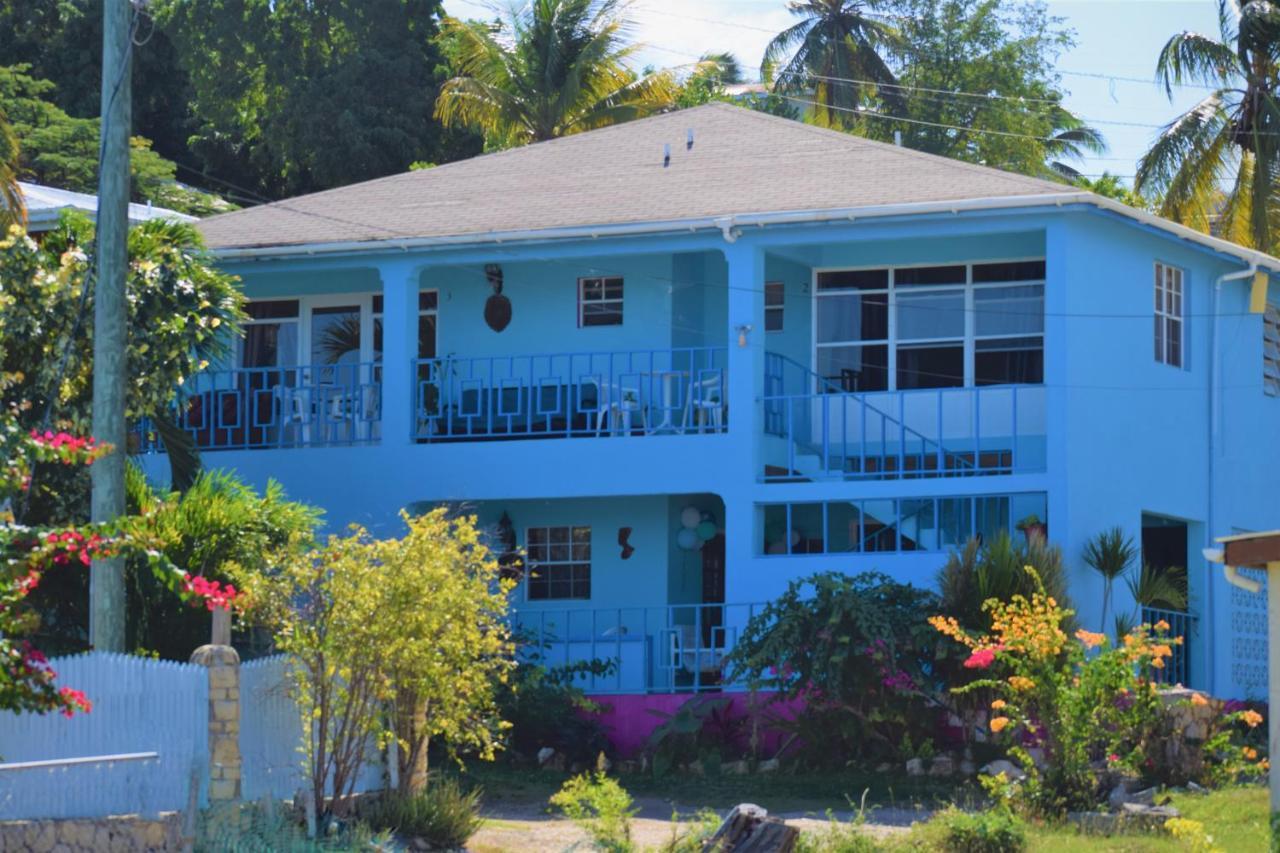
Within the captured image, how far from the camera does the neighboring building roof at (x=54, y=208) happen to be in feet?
81.7

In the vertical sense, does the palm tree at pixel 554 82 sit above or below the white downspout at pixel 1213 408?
above

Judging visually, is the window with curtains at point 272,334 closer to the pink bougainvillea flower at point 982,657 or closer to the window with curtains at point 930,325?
the window with curtains at point 930,325

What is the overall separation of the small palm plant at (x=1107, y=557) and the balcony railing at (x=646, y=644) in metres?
3.56

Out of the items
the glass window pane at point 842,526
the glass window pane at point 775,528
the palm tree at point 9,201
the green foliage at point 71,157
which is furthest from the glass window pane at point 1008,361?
the green foliage at point 71,157

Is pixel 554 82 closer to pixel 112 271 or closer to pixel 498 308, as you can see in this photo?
pixel 498 308

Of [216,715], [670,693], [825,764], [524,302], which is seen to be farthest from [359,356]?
[216,715]

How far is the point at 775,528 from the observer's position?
80.7 feet

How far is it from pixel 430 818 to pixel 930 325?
10482 millimetres

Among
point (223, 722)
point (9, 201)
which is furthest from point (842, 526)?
point (223, 722)

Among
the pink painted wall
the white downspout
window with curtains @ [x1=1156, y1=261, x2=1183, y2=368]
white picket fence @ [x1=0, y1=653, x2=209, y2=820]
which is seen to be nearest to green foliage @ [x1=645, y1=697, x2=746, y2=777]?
the pink painted wall

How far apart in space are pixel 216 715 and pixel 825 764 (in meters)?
7.03

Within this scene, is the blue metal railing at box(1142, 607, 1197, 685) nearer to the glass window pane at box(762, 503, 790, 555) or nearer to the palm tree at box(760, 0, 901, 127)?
the glass window pane at box(762, 503, 790, 555)

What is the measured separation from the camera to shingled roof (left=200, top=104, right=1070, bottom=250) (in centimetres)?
2338

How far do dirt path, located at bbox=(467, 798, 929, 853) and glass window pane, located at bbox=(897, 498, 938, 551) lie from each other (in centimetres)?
560
